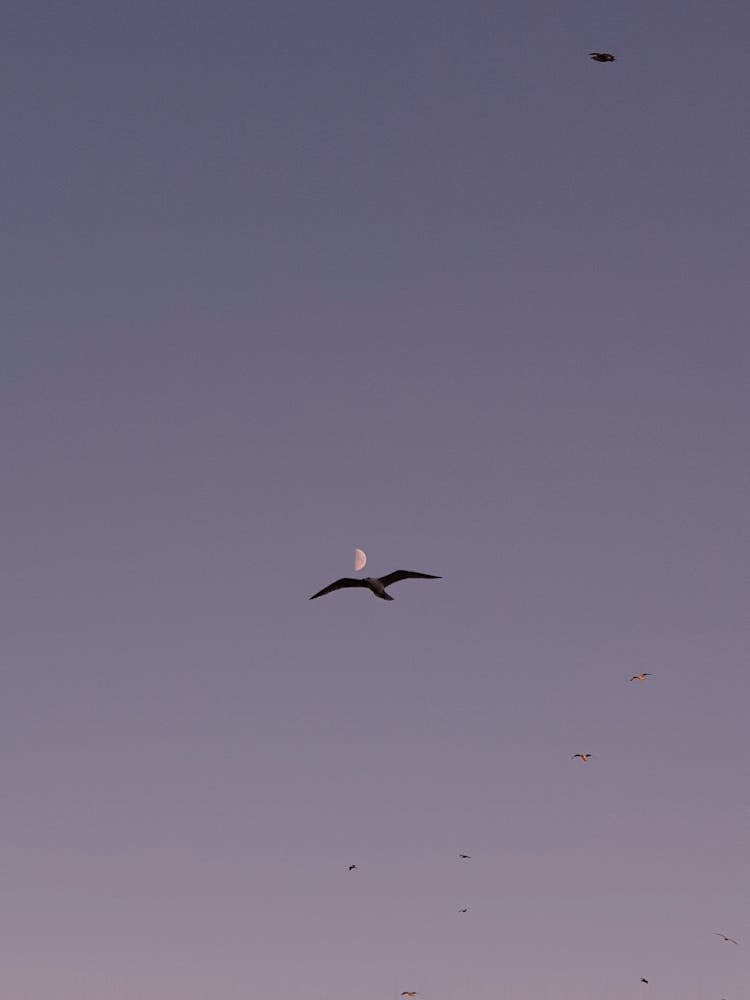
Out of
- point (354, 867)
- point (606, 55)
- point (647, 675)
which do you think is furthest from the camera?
point (354, 867)

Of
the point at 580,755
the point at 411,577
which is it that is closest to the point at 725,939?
the point at 580,755

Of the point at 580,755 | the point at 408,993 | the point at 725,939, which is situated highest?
the point at 580,755

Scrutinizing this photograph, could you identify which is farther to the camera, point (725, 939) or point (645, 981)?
point (725, 939)

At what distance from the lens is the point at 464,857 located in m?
92.2

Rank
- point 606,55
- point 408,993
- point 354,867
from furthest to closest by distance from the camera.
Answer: point 408,993, point 354,867, point 606,55

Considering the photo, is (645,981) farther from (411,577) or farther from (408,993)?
(411,577)

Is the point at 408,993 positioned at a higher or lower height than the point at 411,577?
lower

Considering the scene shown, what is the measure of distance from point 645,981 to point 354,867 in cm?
2279

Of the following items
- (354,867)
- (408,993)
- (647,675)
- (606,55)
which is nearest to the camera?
(606,55)

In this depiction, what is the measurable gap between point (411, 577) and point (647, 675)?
109 feet

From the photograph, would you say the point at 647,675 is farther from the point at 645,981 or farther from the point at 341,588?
the point at 341,588

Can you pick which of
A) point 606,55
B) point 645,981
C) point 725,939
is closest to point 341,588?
point 606,55

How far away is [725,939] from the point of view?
97.1m

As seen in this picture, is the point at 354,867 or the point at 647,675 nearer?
the point at 647,675
